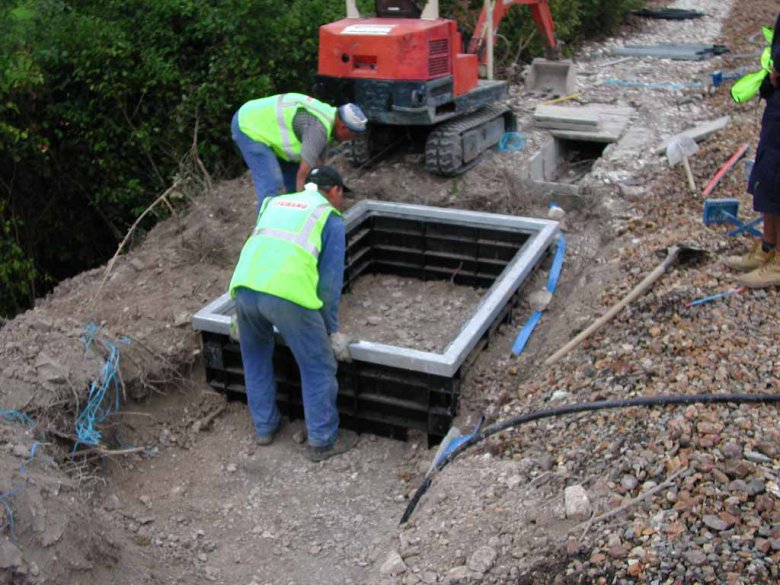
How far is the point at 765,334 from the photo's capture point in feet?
16.1

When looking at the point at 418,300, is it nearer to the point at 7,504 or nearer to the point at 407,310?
the point at 407,310

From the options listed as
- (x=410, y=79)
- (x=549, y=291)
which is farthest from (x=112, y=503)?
(x=410, y=79)

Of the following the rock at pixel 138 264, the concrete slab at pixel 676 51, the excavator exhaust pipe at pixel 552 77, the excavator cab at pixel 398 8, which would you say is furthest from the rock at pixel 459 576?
the concrete slab at pixel 676 51

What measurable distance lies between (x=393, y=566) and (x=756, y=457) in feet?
5.50

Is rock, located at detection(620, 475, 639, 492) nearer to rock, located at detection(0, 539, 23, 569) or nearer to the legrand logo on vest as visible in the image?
the legrand logo on vest

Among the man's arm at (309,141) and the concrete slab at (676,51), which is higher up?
the man's arm at (309,141)

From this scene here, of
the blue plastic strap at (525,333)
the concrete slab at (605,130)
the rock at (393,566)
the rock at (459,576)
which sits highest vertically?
the concrete slab at (605,130)

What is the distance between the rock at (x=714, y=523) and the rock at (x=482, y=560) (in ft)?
2.88

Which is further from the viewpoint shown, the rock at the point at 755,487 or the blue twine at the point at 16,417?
the blue twine at the point at 16,417

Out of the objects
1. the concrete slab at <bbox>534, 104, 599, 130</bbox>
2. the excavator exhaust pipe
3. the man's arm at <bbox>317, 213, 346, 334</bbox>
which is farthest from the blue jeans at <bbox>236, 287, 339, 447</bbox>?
A: the excavator exhaust pipe

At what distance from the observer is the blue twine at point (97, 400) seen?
504 centimetres

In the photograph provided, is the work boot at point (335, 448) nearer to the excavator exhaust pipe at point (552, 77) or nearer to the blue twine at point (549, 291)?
the blue twine at point (549, 291)

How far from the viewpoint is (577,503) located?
3777 millimetres

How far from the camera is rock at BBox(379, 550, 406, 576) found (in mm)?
3934
